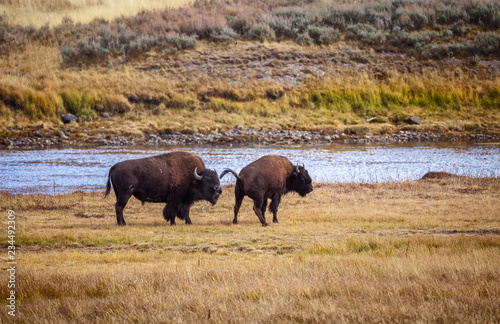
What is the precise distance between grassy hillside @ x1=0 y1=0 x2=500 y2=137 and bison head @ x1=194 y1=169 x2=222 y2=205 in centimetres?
2108

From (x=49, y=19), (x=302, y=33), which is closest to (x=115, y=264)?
(x=302, y=33)

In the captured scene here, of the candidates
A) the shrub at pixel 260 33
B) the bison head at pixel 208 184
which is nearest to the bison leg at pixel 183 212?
the bison head at pixel 208 184

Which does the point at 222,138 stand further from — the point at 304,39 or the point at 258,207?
the point at 258,207

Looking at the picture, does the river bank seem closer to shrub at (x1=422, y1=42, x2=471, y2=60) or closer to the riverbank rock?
shrub at (x1=422, y1=42, x2=471, y2=60)

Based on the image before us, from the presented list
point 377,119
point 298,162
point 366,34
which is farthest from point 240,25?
point 298,162

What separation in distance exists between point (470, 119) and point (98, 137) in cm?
2661

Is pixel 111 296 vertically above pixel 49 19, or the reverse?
pixel 49 19

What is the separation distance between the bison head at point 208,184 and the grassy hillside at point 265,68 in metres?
21.1

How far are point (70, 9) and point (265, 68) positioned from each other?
3387 cm

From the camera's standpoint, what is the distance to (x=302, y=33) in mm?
48625

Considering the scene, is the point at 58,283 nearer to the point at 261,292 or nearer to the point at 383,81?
the point at 261,292

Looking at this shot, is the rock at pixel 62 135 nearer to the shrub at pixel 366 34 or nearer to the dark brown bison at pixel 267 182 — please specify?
the dark brown bison at pixel 267 182

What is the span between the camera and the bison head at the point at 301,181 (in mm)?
14930

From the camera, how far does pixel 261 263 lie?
841 cm
